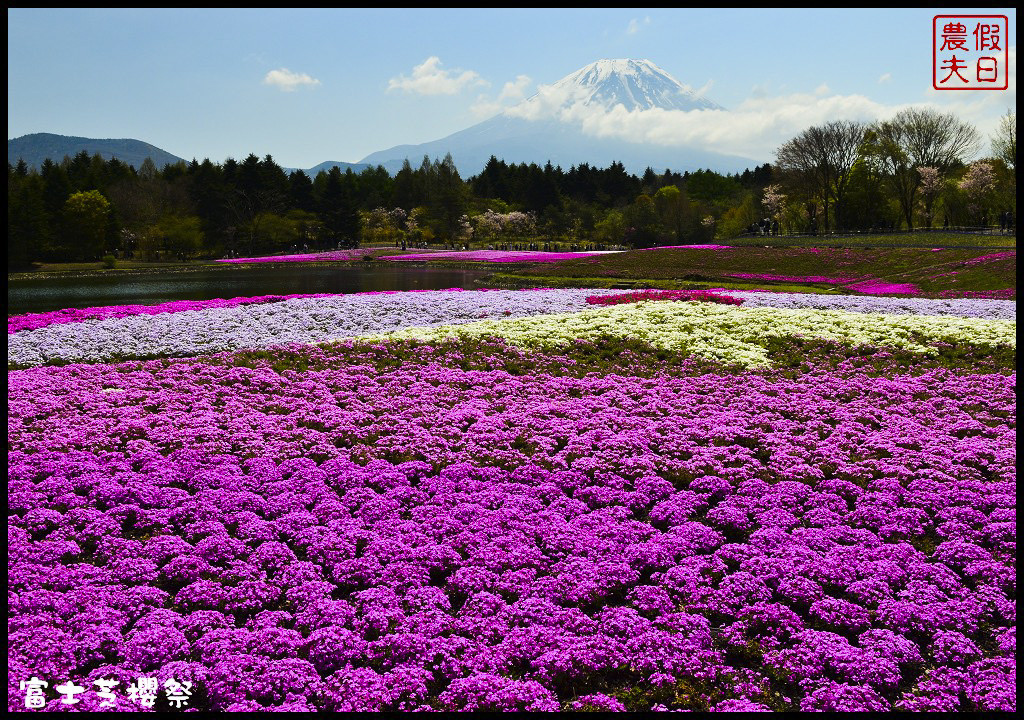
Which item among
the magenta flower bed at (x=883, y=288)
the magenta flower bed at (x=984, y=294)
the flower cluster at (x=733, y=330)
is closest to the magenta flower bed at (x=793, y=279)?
the magenta flower bed at (x=883, y=288)

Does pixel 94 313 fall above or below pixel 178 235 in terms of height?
below

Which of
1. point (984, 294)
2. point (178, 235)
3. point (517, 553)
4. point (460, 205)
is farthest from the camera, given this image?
point (460, 205)

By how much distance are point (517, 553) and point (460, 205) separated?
120 m

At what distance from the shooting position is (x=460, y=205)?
12381 centimetres

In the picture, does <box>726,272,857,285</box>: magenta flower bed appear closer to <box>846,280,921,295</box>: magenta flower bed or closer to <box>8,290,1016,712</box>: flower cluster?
<box>846,280,921,295</box>: magenta flower bed

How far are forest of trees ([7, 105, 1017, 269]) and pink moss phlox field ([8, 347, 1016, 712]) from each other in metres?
79.2

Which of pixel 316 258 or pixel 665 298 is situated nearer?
pixel 665 298

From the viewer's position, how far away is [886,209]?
87812 millimetres

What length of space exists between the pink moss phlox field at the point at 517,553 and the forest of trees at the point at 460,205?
79.2 metres

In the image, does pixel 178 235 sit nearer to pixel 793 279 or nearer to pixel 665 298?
pixel 793 279

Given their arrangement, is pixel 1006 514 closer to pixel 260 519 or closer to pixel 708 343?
pixel 260 519

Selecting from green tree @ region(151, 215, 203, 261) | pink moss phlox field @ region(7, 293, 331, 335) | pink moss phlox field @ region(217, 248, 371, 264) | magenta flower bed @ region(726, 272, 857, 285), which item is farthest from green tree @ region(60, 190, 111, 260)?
magenta flower bed @ region(726, 272, 857, 285)

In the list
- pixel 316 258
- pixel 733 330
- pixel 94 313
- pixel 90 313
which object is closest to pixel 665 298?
pixel 733 330

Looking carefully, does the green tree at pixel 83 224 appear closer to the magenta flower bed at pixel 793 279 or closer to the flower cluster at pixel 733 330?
the magenta flower bed at pixel 793 279
